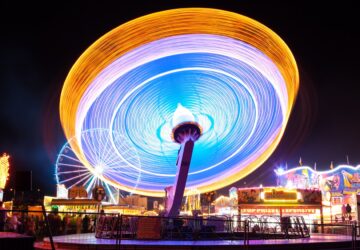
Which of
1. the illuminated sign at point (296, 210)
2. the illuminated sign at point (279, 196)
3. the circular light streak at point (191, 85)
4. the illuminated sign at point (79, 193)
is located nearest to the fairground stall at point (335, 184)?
the illuminated sign at point (296, 210)

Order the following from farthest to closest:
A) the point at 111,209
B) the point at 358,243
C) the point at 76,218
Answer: the point at 111,209 < the point at 76,218 < the point at 358,243

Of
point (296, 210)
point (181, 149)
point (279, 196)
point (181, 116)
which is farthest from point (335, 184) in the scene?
point (181, 149)

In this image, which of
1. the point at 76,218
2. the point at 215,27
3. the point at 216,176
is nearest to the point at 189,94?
the point at 215,27

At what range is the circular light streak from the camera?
21.6 metres

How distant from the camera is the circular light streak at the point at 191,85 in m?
21.6

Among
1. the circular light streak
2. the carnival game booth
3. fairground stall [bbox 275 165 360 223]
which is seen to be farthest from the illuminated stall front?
fairground stall [bbox 275 165 360 223]

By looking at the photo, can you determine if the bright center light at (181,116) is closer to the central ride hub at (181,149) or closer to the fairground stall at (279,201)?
the central ride hub at (181,149)

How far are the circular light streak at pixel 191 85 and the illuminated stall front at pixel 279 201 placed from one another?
433 inches

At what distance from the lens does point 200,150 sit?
88.2 ft

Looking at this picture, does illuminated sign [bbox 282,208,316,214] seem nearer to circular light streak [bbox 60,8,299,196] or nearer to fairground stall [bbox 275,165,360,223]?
circular light streak [bbox 60,8,299,196]

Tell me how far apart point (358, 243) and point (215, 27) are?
1255 centimetres

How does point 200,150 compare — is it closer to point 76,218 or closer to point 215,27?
point 215,27

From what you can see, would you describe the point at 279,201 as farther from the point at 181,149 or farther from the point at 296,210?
the point at 181,149

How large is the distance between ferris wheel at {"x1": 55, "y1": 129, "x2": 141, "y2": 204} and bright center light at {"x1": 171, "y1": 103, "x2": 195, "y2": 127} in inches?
168
